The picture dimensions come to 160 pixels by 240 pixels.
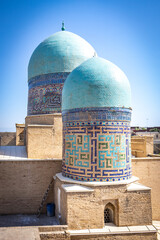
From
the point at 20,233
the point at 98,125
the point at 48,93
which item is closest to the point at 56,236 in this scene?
the point at 20,233

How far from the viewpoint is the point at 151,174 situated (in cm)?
915

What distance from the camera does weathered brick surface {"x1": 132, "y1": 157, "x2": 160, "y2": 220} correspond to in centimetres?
898

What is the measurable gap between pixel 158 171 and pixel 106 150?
3679mm

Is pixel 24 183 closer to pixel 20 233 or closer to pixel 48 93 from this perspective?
pixel 20 233

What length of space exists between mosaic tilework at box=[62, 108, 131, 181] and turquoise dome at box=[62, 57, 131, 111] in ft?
0.89

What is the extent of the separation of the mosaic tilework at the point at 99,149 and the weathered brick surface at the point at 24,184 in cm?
153

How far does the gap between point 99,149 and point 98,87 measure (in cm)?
183

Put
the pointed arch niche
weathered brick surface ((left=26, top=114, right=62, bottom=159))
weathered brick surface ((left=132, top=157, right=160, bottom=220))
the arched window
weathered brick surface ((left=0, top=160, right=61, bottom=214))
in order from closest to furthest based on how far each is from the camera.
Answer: the pointed arch niche < the arched window < weathered brick surface ((left=0, top=160, right=61, bottom=214)) < weathered brick surface ((left=132, top=157, right=160, bottom=220)) < weathered brick surface ((left=26, top=114, right=62, bottom=159))

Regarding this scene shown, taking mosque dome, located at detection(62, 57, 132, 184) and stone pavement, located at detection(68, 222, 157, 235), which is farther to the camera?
mosque dome, located at detection(62, 57, 132, 184)

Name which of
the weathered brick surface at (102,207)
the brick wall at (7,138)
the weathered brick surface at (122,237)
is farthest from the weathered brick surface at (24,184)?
the brick wall at (7,138)

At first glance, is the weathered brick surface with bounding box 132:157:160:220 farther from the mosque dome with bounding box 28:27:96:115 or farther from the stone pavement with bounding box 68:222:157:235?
the mosque dome with bounding box 28:27:96:115

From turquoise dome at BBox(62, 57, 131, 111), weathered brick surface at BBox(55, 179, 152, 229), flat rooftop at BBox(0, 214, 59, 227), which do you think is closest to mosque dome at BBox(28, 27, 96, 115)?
turquoise dome at BBox(62, 57, 131, 111)

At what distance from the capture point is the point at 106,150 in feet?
21.9

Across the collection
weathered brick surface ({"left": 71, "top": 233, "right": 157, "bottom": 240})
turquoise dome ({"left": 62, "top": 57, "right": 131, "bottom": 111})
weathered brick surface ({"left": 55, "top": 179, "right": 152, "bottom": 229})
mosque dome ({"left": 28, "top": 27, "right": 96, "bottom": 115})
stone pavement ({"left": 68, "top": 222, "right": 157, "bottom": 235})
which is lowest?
weathered brick surface ({"left": 71, "top": 233, "right": 157, "bottom": 240})
